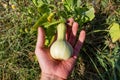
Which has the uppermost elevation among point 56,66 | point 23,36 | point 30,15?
point 30,15

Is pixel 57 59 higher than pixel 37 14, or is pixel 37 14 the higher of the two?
pixel 37 14

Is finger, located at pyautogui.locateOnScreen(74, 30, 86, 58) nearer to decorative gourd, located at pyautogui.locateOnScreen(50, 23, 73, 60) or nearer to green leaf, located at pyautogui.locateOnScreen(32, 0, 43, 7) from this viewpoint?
decorative gourd, located at pyautogui.locateOnScreen(50, 23, 73, 60)

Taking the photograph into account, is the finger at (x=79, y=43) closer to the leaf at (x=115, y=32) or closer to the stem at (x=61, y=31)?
the stem at (x=61, y=31)

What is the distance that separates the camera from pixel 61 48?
274 centimetres

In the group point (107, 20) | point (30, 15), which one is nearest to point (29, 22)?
point (30, 15)

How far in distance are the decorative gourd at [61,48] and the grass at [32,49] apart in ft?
1.55

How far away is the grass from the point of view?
323 cm

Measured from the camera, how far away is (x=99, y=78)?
329 cm

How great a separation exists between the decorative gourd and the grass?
47cm

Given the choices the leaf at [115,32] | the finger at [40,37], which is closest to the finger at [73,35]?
the finger at [40,37]

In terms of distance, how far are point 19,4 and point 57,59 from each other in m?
0.88

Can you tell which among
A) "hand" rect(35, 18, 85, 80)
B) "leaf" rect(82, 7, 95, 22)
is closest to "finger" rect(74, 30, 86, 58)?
"hand" rect(35, 18, 85, 80)

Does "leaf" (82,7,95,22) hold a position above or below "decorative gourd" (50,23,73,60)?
above

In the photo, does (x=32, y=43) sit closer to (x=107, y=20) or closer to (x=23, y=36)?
(x=23, y=36)
